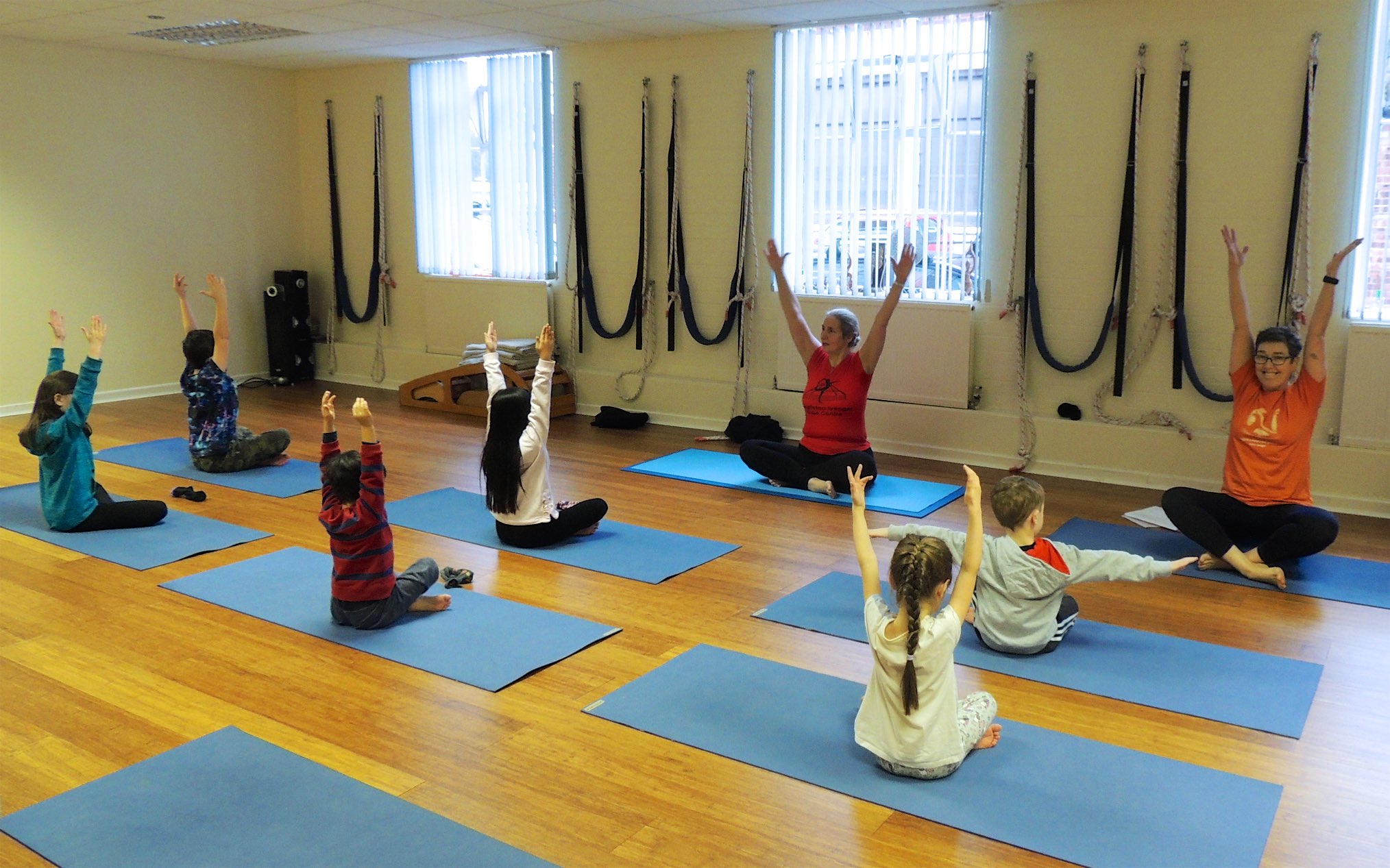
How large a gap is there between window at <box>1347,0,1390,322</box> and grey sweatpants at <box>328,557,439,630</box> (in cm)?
426

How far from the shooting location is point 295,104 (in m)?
9.19

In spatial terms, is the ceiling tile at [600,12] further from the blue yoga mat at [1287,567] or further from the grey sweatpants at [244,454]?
the blue yoga mat at [1287,567]

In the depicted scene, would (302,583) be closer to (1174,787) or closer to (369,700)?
(369,700)

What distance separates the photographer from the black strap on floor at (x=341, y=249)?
8812 mm

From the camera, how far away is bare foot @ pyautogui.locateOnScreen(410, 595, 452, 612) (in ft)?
12.5

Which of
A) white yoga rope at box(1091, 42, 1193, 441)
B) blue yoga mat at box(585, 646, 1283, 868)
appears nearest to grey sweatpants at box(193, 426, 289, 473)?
blue yoga mat at box(585, 646, 1283, 868)

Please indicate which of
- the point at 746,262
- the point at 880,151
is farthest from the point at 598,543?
the point at 880,151

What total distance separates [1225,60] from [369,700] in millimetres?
4758

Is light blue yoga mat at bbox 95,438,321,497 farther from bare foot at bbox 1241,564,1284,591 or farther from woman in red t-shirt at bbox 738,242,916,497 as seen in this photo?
bare foot at bbox 1241,564,1284,591

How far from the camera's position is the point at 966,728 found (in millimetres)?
2775

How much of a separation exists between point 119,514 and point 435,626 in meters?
1.93

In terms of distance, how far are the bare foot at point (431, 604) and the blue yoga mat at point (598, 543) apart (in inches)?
26.1

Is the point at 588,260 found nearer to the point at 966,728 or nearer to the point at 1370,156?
the point at 1370,156

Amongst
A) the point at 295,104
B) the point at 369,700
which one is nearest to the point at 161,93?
the point at 295,104
